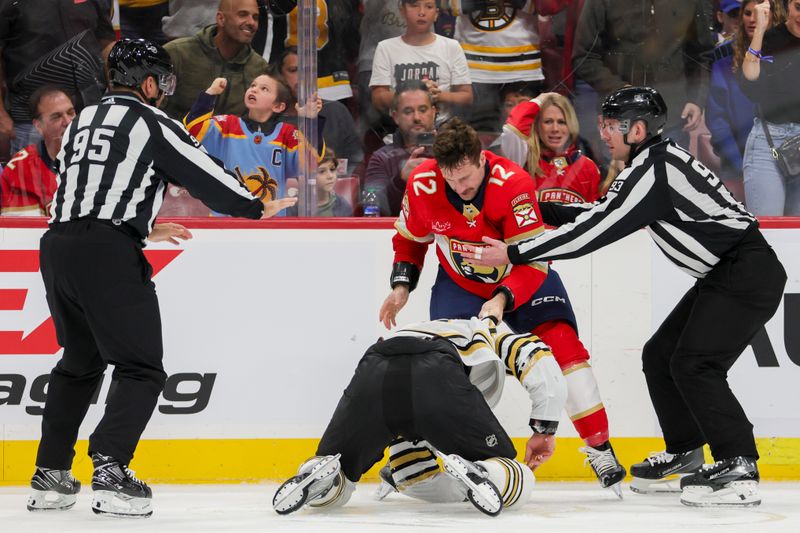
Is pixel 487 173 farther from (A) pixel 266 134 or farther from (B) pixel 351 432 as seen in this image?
(A) pixel 266 134

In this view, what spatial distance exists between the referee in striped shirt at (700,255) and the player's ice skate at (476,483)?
79 cm

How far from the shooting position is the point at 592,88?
4.68 m

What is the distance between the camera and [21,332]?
396 cm

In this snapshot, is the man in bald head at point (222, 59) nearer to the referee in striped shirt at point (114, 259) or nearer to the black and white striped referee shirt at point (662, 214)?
the referee in striped shirt at point (114, 259)

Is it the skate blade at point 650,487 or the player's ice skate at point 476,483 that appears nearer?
the player's ice skate at point 476,483

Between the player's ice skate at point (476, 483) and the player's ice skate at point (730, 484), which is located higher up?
the player's ice skate at point (476, 483)

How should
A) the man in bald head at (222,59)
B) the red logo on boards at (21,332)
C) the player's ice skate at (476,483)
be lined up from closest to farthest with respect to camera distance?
the player's ice skate at (476,483) < the red logo on boards at (21,332) < the man in bald head at (222,59)

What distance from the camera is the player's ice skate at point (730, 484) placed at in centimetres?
328

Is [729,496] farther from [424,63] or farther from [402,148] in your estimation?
[424,63]

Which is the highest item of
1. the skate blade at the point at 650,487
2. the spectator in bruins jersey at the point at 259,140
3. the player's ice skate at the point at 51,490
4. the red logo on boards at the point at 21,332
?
the spectator in bruins jersey at the point at 259,140

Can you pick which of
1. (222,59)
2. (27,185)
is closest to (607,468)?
(222,59)

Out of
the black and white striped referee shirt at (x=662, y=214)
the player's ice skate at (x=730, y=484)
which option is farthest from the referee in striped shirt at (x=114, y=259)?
the player's ice skate at (x=730, y=484)

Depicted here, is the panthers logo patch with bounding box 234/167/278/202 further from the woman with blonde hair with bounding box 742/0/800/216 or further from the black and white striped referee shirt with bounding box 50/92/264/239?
the woman with blonde hair with bounding box 742/0/800/216

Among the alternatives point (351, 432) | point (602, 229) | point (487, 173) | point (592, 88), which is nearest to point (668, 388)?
point (602, 229)
